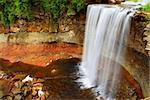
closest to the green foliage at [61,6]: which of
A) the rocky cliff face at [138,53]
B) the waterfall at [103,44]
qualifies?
the waterfall at [103,44]

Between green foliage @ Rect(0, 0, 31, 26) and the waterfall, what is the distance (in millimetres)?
2741

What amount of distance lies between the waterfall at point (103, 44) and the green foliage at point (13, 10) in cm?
274

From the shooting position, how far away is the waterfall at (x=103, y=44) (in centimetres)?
1132

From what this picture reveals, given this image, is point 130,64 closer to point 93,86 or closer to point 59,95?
point 93,86

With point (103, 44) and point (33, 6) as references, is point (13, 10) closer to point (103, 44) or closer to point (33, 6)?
point (33, 6)

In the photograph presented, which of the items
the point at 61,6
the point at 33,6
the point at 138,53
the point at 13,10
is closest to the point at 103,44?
the point at 138,53

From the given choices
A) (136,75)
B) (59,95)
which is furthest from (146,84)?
(59,95)

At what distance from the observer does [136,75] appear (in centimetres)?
1103

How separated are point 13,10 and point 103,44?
14.6 feet

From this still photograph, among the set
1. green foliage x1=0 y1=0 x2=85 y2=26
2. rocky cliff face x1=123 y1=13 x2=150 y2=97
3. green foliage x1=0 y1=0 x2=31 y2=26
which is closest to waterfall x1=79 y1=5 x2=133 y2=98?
rocky cliff face x1=123 y1=13 x2=150 y2=97

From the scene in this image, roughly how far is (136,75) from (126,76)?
603mm

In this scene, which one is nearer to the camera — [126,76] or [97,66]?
[126,76]

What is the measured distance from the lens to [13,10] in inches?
557

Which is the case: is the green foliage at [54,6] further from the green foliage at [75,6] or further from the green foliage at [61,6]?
the green foliage at [75,6]
